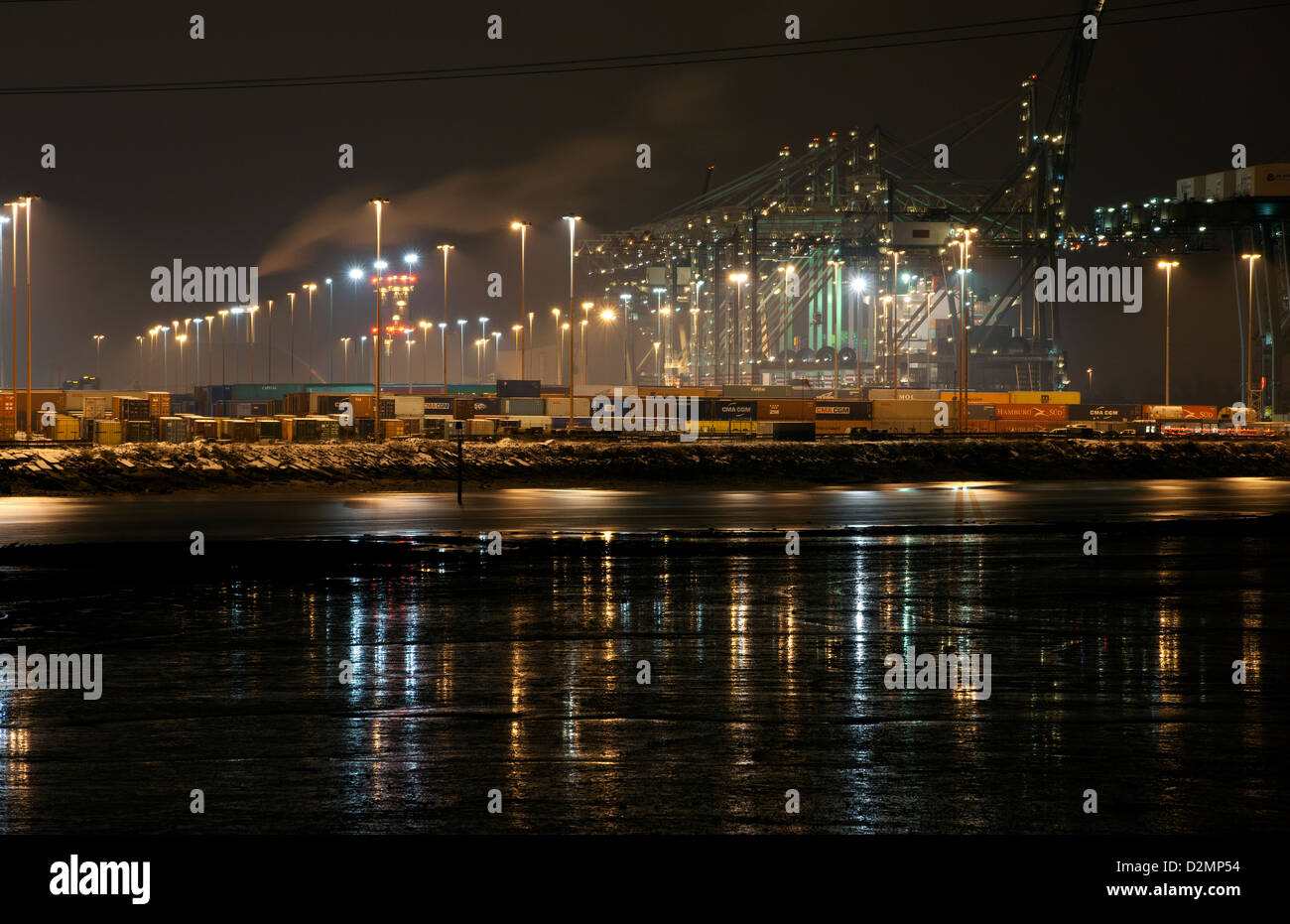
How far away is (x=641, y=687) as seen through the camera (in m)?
10.5

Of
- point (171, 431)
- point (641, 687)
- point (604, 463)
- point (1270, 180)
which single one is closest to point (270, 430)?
point (171, 431)

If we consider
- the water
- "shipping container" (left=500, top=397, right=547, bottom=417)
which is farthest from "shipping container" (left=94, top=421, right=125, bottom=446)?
the water

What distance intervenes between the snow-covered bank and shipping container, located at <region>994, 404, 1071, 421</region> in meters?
26.9

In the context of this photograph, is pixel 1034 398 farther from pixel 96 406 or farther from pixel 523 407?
pixel 96 406

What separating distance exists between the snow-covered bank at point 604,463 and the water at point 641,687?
15.6 metres

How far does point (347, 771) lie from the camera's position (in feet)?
25.9

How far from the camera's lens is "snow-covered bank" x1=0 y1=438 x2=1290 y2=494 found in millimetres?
37719

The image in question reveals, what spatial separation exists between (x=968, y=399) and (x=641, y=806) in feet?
286

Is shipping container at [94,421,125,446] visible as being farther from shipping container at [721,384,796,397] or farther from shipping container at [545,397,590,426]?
shipping container at [721,384,796,397]

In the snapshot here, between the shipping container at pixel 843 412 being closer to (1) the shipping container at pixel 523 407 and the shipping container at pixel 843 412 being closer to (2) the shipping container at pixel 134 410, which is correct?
(1) the shipping container at pixel 523 407

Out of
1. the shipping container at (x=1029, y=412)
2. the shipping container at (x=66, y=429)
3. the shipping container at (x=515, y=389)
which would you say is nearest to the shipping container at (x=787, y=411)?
the shipping container at (x=1029, y=412)

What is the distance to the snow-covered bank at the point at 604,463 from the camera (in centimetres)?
3772

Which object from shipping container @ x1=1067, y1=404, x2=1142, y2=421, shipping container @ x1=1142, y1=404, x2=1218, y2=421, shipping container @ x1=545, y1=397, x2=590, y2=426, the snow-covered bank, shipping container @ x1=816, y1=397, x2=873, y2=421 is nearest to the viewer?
the snow-covered bank
